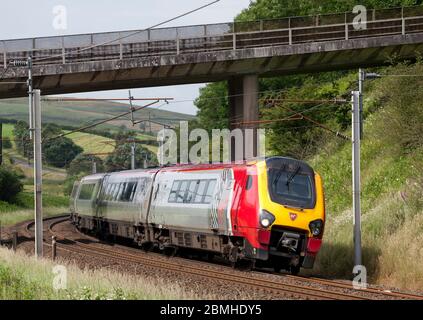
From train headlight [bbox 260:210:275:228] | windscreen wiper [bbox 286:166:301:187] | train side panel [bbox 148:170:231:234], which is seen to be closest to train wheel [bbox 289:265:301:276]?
train side panel [bbox 148:170:231:234]

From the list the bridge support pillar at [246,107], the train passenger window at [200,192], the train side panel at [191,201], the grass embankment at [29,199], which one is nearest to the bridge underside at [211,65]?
the bridge support pillar at [246,107]

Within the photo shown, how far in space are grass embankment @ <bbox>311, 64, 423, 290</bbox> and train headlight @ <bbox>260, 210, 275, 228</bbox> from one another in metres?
3.32

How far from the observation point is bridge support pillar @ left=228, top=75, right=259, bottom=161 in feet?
112

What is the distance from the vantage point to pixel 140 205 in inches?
1151

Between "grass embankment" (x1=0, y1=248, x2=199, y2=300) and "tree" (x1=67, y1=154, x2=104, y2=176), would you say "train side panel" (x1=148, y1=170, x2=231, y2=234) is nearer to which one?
"grass embankment" (x1=0, y1=248, x2=199, y2=300)

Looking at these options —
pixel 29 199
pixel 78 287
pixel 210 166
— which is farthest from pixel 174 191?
pixel 29 199

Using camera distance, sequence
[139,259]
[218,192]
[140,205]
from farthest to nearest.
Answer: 1. [140,205]
2. [139,259]
3. [218,192]

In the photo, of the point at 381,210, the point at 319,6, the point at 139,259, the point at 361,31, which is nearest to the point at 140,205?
the point at 139,259

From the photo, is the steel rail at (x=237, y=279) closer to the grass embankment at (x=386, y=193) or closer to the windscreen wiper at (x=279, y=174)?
the windscreen wiper at (x=279, y=174)

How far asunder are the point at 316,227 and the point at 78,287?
8170 mm

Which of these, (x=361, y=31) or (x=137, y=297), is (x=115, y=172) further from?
(x=137, y=297)

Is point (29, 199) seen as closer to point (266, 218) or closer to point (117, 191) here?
point (117, 191)

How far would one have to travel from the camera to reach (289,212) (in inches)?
803
